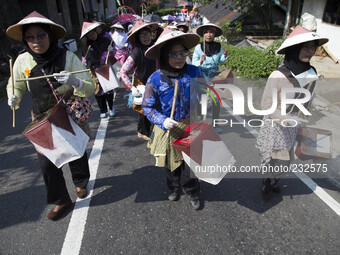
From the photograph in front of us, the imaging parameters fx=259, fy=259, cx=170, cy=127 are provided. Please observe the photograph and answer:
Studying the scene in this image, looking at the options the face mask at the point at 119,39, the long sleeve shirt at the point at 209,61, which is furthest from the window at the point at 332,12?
the face mask at the point at 119,39

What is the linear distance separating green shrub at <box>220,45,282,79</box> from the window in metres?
3.94

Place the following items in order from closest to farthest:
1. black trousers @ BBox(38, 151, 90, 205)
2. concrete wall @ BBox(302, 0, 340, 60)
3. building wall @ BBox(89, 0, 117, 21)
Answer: black trousers @ BBox(38, 151, 90, 205)
concrete wall @ BBox(302, 0, 340, 60)
building wall @ BBox(89, 0, 117, 21)

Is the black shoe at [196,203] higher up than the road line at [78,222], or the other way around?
the black shoe at [196,203]

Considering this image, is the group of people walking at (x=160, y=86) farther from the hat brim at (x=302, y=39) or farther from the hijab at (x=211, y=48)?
the hijab at (x=211, y=48)

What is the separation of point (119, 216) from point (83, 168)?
2.33 ft

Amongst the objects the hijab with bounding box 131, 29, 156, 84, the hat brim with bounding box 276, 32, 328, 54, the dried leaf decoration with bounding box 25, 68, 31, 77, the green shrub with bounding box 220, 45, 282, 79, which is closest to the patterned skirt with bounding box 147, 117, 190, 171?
the hat brim with bounding box 276, 32, 328, 54

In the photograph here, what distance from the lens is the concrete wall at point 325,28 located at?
961 cm

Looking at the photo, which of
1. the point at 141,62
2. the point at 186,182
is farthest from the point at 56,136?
the point at 141,62

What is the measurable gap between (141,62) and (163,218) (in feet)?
7.67

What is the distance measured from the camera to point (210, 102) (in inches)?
188

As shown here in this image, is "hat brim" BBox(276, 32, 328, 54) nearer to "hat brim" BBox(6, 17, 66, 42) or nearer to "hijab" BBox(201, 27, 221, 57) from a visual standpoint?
"hijab" BBox(201, 27, 221, 57)

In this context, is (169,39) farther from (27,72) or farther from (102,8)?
(102,8)

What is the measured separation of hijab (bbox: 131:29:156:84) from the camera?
4.00 meters

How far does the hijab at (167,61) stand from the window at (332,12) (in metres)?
9.88
